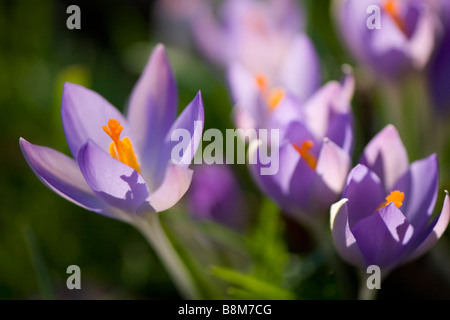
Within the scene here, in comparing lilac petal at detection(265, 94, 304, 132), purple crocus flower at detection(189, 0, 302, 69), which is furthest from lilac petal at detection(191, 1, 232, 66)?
lilac petal at detection(265, 94, 304, 132)

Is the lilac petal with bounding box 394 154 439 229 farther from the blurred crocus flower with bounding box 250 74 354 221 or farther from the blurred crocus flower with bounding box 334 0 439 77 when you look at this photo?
the blurred crocus flower with bounding box 334 0 439 77

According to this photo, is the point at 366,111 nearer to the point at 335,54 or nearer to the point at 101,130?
the point at 335,54

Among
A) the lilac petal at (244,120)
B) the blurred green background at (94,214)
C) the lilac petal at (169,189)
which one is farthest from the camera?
the blurred green background at (94,214)

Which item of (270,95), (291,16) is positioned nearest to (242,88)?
(270,95)

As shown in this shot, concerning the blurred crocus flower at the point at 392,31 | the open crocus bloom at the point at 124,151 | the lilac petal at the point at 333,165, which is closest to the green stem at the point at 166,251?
the open crocus bloom at the point at 124,151

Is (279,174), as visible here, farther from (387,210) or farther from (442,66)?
(442,66)

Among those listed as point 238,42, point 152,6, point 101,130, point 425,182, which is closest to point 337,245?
point 425,182

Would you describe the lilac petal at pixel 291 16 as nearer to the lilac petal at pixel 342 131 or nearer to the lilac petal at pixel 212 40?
the lilac petal at pixel 212 40
